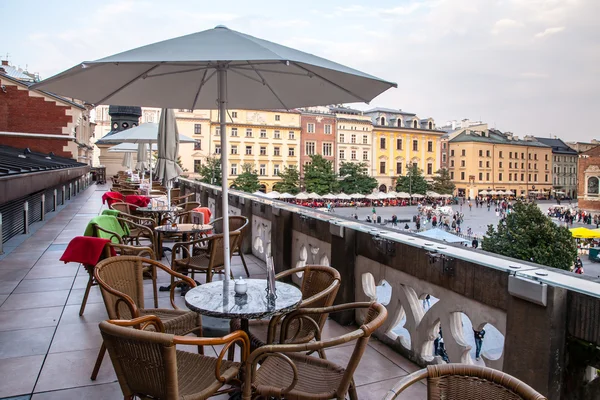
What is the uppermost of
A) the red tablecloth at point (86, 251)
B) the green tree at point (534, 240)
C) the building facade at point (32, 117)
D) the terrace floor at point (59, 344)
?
the building facade at point (32, 117)

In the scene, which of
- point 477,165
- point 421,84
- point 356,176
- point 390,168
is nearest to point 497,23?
point 421,84

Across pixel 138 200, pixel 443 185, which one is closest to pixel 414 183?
pixel 443 185

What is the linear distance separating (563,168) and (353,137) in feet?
179

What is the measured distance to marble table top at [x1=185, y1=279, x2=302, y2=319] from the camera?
2.54 meters

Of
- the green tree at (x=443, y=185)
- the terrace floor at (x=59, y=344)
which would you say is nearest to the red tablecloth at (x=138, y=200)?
the terrace floor at (x=59, y=344)

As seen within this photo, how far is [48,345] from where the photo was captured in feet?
12.1

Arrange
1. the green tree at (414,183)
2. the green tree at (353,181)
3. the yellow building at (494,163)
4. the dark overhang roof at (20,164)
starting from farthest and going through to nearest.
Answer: the yellow building at (494,163) < the green tree at (414,183) < the green tree at (353,181) < the dark overhang roof at (20,164)

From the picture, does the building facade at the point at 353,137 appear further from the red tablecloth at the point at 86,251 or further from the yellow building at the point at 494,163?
the red tablecloth at the point at 86,251

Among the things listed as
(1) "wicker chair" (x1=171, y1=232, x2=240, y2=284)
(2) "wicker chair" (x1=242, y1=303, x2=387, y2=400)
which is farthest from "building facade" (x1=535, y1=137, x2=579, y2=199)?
(2) "wicker chair" (x1=242, y1=303, x2=387, y2=400)

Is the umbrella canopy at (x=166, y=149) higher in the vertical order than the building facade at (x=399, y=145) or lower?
lower

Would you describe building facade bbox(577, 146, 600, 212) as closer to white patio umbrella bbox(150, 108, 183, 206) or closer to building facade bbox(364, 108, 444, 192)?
building facade bbox(364, 108, 444, 192)

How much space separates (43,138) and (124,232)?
57.6 feet

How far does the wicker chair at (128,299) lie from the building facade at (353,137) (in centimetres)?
6405

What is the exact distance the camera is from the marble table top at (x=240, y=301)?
8.32 ft
